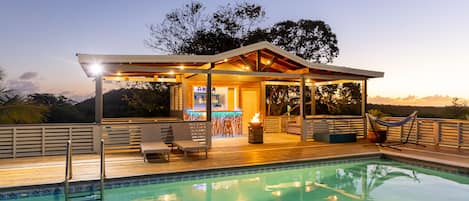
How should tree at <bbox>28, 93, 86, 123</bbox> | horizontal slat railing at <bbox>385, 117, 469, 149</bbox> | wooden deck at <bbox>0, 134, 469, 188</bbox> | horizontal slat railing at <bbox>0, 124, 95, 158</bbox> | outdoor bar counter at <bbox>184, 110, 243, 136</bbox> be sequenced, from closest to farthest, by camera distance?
wooden deck at <bbox>0, 134, 469, 188</bbox> → horizontal slat railing at <bbox>0, 124, 95, 158</bbox> → horizontal slat railing at <bbox>385, 117, 469, 149</bbox> → outdoor bar counter at <bbox>184, 110, 243, 136</bbox> → tree at <bbox>28, 93, 86, 123</bbox>

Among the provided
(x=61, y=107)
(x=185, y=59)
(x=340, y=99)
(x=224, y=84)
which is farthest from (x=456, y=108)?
(x=61, y=107)

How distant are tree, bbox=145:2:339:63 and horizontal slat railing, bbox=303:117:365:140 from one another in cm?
1024

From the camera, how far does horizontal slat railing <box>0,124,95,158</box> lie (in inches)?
283

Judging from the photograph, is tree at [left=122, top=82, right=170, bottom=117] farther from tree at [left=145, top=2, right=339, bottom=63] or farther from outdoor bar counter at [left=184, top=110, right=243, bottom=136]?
outdoor bar counter at [left=184, top=110, right=243, bottom=136]

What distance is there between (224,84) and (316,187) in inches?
300

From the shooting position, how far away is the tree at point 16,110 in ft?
28.1

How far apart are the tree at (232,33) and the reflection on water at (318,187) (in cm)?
1446

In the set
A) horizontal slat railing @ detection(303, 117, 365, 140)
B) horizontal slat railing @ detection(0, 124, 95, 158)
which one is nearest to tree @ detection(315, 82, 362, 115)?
horizontal slat railing @ detection(303, 117, 365, 140)

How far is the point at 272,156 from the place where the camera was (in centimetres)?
760

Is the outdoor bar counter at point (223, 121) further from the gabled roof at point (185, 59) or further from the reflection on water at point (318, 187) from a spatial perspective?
the reflection on water at point (318, 187)

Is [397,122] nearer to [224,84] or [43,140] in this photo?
[224,84]

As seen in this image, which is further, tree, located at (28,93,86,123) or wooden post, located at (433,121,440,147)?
tree, located at (28,93,86,123)

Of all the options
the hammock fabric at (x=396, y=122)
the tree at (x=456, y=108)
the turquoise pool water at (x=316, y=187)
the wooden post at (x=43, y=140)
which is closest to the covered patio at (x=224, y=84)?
the wooden post at (x=43, y=140)

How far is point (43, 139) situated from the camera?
24.3 ft
